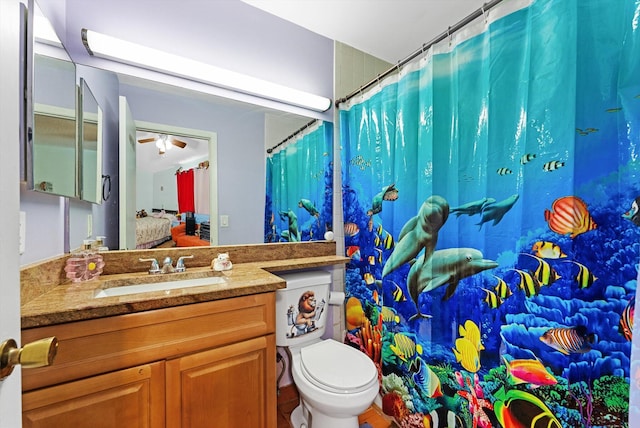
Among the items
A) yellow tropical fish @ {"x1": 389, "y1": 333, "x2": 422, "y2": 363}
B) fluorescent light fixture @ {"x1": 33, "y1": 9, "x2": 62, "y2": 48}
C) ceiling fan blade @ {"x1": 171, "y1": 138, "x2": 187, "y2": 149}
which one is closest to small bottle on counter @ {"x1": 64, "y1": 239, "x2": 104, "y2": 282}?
ceiling fan blade @ {"x1": 171, "y1": 138, "x2": 187, "y2": 149}

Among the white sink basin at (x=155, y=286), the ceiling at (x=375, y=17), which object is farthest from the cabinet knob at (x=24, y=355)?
the ceiling at (x=375, y=17)

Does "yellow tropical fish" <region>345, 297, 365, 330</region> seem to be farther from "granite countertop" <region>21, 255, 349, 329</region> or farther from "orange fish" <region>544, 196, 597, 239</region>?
"orange fish" <region>544, 196, 597, 239</region>

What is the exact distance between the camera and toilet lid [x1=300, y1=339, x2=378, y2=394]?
1212 mm

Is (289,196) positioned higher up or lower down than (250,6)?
lower down

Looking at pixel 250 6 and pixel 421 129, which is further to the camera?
pixel 250 6

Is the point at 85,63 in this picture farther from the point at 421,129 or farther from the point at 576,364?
the point at 576,364

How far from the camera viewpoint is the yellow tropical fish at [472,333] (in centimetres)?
113

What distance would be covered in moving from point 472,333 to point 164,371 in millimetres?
1256

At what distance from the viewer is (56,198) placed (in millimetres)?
1068

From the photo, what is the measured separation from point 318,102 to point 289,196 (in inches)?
27.1

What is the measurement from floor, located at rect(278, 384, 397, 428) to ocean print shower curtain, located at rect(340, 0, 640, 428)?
8 cm

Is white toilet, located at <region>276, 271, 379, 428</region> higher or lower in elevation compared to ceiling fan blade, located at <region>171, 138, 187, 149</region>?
lower

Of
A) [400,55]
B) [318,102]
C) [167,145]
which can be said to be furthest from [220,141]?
[400,55]

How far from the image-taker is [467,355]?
1176mm
